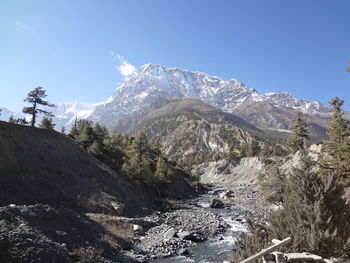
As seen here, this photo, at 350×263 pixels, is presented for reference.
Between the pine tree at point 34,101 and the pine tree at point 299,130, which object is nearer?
the pine tree at point 34,101

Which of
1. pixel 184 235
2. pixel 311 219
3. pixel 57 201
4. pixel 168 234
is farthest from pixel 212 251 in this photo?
pixel 57 201

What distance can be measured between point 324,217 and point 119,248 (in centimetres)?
1753

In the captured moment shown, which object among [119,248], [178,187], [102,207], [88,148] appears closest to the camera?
[119,248]

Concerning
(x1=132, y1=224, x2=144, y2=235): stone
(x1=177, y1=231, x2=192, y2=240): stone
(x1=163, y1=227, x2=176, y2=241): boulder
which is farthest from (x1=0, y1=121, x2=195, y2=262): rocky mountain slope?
(x1=177, y1=231, x2=192, y2=240): stone

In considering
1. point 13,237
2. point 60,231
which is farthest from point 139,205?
point 13,237

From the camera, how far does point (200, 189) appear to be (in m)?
97.5

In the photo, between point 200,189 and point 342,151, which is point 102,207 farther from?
point 200,189

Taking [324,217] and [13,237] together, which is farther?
[13,237]

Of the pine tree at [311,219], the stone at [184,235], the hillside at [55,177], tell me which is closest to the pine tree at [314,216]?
the pine tree at [311,219]

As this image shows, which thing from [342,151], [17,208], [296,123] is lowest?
[17,208]

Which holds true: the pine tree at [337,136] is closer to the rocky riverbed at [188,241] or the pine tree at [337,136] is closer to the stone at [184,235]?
the rocky riverbed at [188,241]

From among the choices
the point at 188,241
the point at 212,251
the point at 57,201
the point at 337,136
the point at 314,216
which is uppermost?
the point at 337,136

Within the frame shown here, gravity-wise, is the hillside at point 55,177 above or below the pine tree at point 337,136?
below

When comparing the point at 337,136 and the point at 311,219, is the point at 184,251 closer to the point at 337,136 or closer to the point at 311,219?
the point at 311,219
